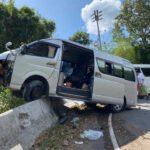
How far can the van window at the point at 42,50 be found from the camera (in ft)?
35.1

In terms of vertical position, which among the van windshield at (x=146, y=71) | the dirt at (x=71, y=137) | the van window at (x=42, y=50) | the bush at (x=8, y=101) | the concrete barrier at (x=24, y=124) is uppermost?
the van windshield at (x=146, y=71)

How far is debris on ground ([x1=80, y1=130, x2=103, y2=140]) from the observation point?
9.35 meters

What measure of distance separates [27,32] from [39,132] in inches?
773

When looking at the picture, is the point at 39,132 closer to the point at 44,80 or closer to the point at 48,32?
the point at 44,80

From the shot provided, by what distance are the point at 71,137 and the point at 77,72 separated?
4.45 metres

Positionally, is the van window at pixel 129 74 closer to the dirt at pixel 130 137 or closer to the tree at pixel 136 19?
the dirt at pixel 130 137

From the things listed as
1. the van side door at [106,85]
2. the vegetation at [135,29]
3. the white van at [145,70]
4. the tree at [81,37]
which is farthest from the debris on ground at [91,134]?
the tree at [81,37]

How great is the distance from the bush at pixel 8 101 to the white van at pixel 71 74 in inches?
14.8

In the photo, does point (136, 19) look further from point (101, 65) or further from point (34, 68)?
point (34, 68)

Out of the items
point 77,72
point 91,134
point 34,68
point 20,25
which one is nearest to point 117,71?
point 77,72

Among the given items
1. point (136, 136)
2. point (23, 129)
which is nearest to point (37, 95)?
point (23, 129)

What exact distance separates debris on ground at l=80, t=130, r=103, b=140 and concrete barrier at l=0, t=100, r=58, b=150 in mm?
1158

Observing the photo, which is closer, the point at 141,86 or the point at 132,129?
the point at 132,129

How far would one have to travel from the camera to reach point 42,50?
10961 mm
